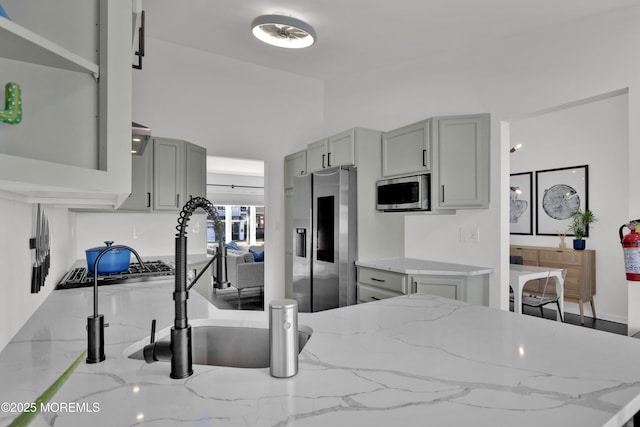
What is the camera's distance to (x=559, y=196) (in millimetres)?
4758

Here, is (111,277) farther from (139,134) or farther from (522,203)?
(522,203)

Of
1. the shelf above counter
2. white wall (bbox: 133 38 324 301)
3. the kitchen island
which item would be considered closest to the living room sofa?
white wall (bbox: 133 38 324 301)

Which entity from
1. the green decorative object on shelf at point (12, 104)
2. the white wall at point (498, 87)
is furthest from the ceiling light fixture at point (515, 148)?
the green decorative object on shelf at point (12, 104)

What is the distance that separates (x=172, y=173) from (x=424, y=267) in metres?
2.40

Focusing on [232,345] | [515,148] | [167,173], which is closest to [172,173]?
[167,173]

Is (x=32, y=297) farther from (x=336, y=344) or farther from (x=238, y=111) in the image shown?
(x=238, y=111)

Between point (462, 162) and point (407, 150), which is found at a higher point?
point (407, 150)

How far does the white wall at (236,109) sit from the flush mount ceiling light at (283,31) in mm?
1048

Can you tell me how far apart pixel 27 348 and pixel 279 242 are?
126 inches

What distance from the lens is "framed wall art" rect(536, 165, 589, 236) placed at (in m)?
4.52

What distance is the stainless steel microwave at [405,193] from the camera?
9.54 ft

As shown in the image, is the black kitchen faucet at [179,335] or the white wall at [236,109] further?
the white wall at [236,109]

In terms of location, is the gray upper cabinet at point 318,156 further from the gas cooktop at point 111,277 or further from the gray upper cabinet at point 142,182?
the gas cooktop at point 111,277

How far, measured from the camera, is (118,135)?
2.49ft
